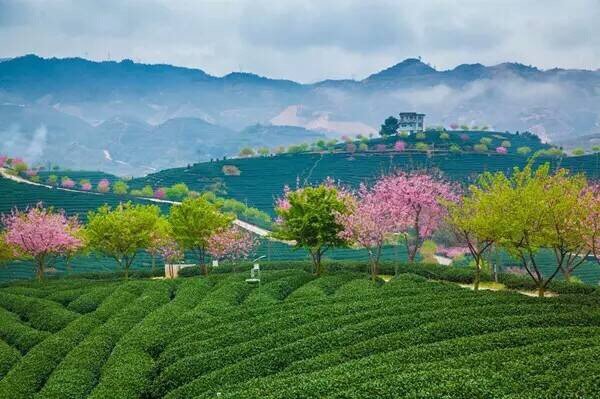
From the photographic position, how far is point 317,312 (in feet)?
72.8

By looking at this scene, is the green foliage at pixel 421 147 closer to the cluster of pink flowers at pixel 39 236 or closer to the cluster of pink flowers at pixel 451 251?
the cluster of pink flowers at pixel 451 251

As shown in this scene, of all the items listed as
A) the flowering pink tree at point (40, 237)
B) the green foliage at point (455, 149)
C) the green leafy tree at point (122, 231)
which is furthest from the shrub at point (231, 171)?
the green leafy tree at point (122, 231)

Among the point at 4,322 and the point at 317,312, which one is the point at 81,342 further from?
the point at 317,312

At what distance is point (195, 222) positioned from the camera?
39406mm

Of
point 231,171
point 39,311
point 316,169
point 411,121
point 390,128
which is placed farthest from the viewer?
point 411,121

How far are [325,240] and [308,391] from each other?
2174 centimetres

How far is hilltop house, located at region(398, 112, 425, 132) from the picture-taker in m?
174

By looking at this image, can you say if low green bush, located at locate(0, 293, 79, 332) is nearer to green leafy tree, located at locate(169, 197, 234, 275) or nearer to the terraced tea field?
the terraced tea field

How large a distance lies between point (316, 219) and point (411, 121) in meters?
145

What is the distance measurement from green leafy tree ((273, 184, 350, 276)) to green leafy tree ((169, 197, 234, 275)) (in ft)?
18.1

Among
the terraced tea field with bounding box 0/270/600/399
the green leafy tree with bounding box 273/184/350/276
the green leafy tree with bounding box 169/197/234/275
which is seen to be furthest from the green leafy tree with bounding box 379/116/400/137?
the terraced tea field with bounding box 0/270/600/399

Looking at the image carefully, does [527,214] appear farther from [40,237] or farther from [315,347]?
[40,237]

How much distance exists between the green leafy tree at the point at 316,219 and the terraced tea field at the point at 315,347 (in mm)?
7245

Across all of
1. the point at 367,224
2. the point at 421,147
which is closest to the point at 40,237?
the point at 367,224
